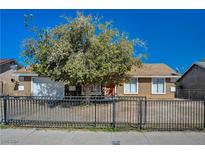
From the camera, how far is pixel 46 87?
74.4 feet

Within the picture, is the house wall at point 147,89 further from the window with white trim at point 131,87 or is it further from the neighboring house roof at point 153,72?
the neighboring house roof at point 153,72

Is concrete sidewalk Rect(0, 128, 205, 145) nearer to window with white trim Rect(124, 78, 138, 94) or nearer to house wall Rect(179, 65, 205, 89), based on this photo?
window with white trim Rect(124, 78, 138, 94)

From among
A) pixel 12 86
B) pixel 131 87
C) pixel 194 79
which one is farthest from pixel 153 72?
pixel 12 86

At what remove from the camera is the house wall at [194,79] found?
28211mm

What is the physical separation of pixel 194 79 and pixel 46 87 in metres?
16.9

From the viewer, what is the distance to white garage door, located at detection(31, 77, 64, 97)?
2248 centimetres

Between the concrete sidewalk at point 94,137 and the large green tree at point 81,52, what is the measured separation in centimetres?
682

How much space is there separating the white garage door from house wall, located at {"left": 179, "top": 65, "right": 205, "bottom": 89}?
1463 cm

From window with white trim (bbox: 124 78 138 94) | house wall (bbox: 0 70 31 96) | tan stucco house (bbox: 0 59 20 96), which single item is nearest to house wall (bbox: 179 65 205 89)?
window with white trim (bbox: 124 78 138 94)

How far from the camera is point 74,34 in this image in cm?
1644

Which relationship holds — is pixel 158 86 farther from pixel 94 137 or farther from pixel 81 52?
pixel 94 137

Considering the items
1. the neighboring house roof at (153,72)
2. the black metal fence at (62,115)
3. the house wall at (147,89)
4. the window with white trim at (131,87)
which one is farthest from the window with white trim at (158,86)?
the black metal fence at (62,115)
